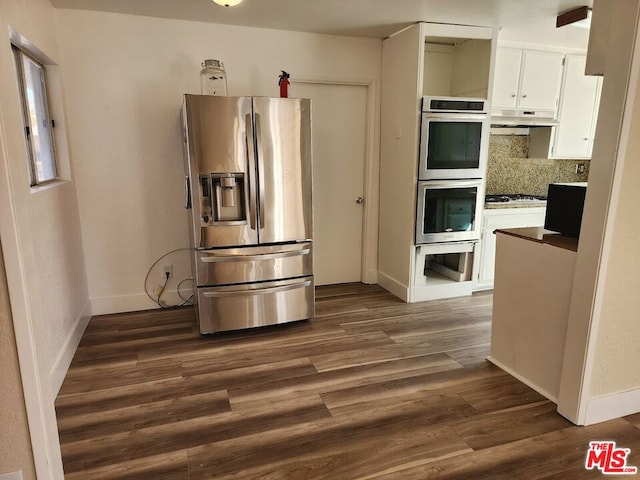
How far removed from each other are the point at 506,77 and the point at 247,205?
2.74 metres

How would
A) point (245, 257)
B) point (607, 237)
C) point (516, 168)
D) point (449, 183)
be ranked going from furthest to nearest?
1. point (516, 168)
2. point (449, 183)
3. point (245, 257)
4. point (607, 237)

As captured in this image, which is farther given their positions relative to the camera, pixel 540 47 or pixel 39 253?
pixel 540 47

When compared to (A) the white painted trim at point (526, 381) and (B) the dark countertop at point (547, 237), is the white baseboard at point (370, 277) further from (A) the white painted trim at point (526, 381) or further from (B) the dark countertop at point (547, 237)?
(B) the dark countertop at point (547, 237)

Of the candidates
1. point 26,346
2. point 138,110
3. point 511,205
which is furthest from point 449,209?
point 26,346

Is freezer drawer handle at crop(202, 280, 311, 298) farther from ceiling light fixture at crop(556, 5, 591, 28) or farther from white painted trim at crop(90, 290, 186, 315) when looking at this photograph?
ceiling light fixture at crop(556, 5, 591, 28)

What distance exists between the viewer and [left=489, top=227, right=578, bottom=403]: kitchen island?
2189 mm

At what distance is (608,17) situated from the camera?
196cm

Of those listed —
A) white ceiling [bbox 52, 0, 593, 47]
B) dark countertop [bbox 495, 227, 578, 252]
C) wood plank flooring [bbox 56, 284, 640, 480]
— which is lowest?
wood plank flooring [bbox 56, 284, 640, 480]

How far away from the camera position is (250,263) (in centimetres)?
309

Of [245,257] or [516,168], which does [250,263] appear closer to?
[245,257]

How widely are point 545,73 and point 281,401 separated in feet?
12.6

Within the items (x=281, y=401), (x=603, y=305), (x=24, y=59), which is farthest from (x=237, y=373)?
(x=24, y=59)

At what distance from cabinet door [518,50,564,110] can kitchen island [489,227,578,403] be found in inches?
80.9

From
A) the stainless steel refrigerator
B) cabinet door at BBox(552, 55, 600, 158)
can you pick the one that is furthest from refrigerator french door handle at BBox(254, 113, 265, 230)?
cabinet door at BBox(552, 55, 600, 158)
